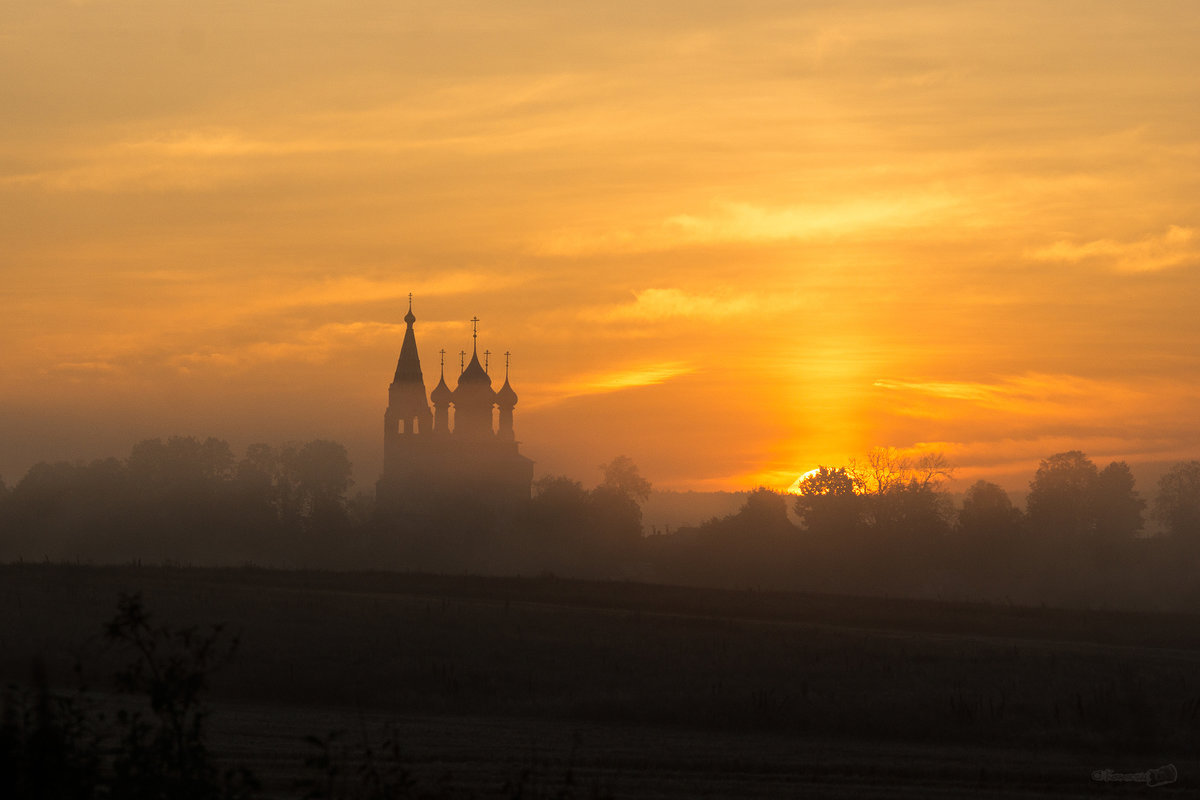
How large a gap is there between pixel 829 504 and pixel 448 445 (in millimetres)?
37889

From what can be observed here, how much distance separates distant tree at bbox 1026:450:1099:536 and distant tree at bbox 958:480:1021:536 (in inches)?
58.5

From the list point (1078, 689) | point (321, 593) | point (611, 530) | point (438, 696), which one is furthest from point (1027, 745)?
point (611, 530)

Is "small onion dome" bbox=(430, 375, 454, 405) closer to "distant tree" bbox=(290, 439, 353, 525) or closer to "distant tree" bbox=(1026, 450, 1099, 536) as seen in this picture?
"distant tree" bbox=(290, 439, 353, 525)

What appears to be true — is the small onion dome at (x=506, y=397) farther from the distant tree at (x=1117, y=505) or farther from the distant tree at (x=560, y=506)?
the distant tree at (x=1117, y=505)

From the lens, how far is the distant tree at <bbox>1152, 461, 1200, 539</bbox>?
88.2 m

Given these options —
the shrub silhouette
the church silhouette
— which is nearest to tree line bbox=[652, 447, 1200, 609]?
the church silhouette

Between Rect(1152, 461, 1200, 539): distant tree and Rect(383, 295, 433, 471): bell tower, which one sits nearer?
Rect(1152, 461, 1200, 539): distant tree

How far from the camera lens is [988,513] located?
84125mm

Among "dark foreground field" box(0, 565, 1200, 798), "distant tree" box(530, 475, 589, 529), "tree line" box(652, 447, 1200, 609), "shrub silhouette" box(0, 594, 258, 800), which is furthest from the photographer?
"distant tree" box(530, 475, 589, 529)

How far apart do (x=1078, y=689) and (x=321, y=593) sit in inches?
880

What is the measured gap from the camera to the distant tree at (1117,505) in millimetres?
86438

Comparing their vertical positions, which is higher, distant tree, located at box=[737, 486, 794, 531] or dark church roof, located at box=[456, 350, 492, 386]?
dark church roof, located at box=[456, 350, 492, 386]

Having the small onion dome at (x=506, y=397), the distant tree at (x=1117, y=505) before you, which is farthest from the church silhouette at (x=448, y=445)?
the distant tree at (x=1117, y=505)

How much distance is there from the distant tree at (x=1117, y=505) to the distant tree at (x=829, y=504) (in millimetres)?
15053
